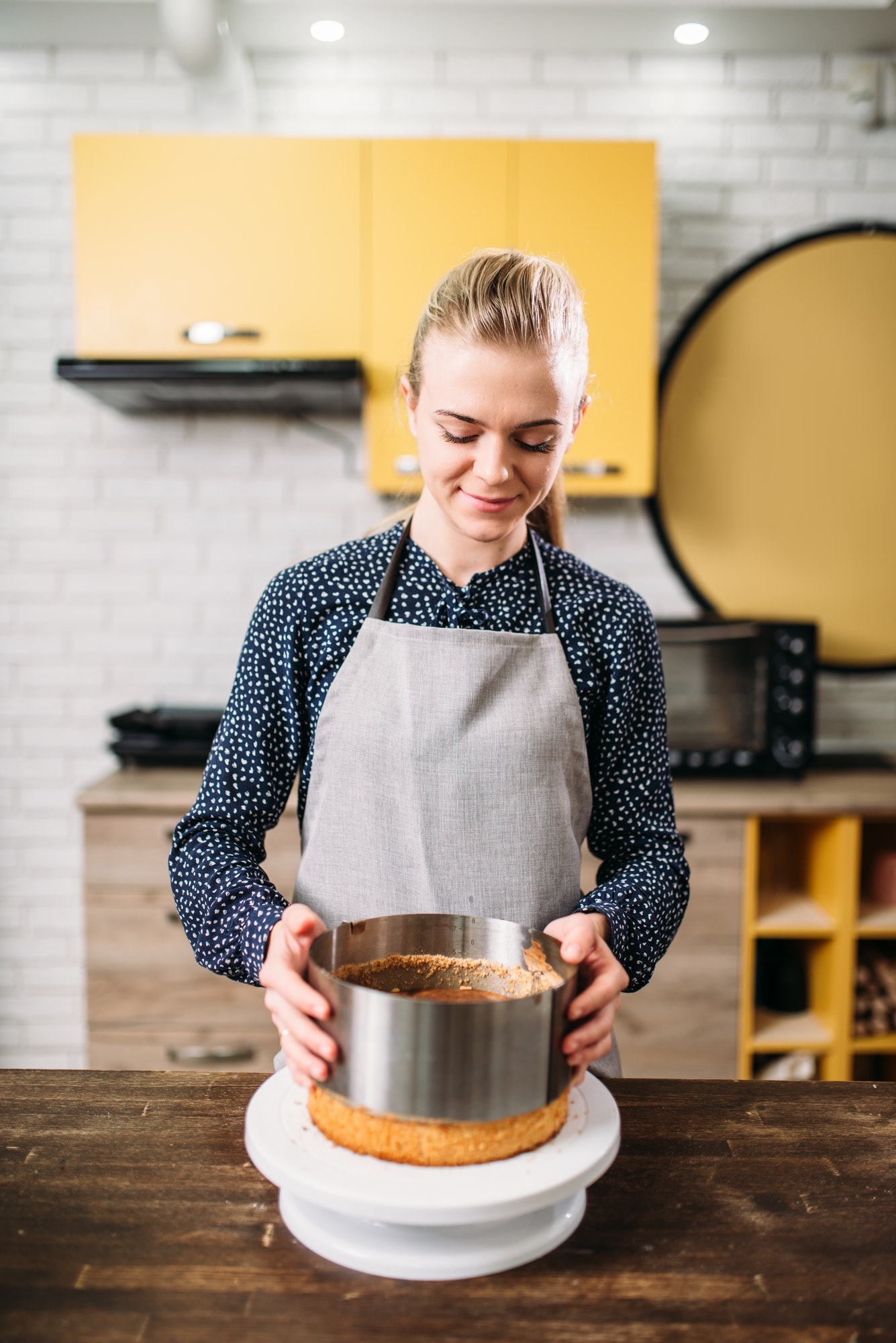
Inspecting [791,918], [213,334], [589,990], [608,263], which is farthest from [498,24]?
[589,990]

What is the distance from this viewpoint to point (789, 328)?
107 inches

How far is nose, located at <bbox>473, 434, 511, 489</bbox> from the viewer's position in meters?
1.08

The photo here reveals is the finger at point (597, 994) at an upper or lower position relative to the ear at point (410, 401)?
lower

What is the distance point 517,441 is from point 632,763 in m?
0.45

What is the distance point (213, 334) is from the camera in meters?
2.33

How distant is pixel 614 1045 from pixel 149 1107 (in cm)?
56

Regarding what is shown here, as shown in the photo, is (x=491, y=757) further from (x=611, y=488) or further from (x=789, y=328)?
(x=789, y=328)

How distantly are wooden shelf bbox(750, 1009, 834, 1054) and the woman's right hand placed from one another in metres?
1.74

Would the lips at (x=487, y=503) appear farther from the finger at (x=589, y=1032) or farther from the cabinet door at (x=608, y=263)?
the cabinet door at (x=608, y=263)

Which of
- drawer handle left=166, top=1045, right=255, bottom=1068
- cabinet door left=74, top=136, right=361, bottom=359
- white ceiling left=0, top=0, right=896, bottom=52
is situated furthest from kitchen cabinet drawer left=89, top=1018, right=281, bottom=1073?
white ceiling left=0, top=0, right=896, bottom=52

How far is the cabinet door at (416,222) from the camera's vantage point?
2330mm

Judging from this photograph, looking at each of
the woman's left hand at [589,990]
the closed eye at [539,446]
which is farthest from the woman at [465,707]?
the woman's left hand at [589,990]

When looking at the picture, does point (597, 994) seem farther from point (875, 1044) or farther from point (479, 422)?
point (875, 1044)

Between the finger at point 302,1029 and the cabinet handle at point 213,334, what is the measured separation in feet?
6.10
